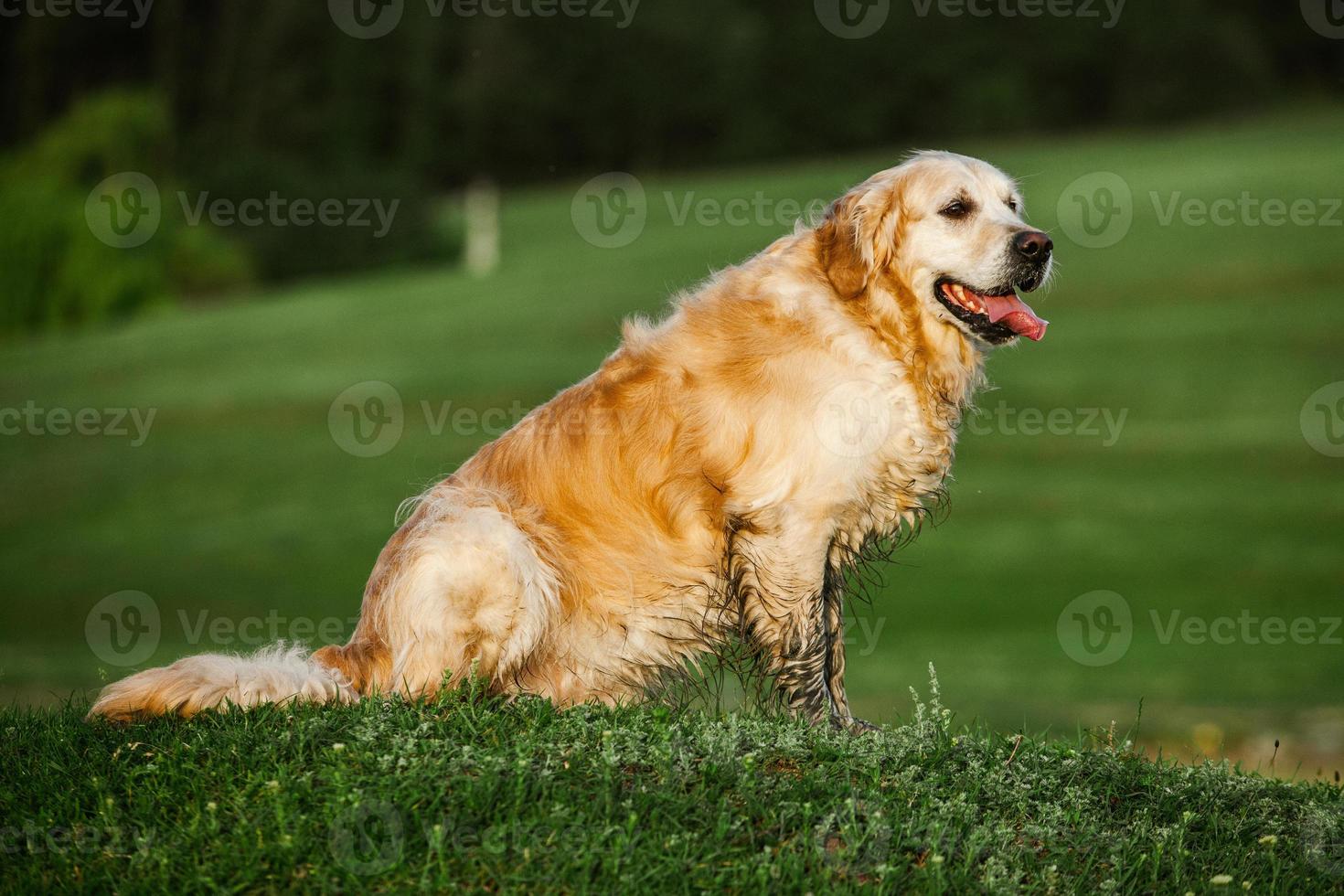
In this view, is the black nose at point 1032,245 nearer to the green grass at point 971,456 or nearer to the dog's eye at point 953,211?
the dog's eye at point 953,211

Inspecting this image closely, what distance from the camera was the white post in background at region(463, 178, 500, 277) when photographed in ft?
135

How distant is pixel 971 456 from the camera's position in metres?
25.0

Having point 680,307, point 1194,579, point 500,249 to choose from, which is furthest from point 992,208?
point 500,249

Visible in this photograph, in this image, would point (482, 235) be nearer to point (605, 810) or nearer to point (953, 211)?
point (953, 211)

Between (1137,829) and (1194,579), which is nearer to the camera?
(1137,829)

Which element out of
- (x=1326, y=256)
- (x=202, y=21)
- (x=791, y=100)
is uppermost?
(x=202, y=21)

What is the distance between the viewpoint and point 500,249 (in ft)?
140

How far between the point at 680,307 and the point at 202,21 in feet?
180

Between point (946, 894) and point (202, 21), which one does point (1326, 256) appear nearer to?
point (946, 894)

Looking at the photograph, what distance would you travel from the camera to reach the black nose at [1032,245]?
572 cm

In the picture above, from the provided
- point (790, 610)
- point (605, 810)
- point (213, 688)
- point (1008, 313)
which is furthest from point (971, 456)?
point (605, 810)

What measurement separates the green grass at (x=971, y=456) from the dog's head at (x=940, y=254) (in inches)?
149

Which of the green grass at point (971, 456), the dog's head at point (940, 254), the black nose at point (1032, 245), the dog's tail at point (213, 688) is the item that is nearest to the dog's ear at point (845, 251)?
the dog's head at point (940, 254)

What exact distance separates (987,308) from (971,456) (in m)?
19.6
